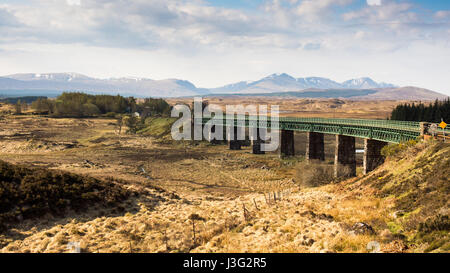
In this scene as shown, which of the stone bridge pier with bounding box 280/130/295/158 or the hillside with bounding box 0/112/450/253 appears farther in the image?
the stone bridge pier with bounding box 280/130/295/158

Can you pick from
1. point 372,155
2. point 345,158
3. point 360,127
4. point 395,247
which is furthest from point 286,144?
point 395,247

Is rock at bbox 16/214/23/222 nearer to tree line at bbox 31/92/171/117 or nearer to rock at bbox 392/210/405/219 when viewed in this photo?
rock at bbox 392/210/405/219

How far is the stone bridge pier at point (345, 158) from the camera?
52.8 m

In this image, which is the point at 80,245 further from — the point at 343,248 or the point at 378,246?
the point at 378,246

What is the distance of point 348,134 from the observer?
56.7m

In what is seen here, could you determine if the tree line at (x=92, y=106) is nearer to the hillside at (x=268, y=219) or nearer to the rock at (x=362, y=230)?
the hillside at (x=268, y=219)

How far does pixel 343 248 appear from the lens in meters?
16.3

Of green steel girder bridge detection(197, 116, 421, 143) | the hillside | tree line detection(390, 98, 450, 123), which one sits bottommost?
the hillside

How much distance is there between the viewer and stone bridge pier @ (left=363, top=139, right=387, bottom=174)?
49781 mm

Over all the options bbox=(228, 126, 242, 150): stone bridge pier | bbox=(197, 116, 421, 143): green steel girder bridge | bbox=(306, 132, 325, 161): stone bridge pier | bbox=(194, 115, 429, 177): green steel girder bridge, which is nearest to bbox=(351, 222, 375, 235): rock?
bbox=(194, 115, 429, 177): green steel girder bridge

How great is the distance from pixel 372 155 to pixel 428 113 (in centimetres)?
4701

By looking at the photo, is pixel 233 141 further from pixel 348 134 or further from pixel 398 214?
pixel 398 214
